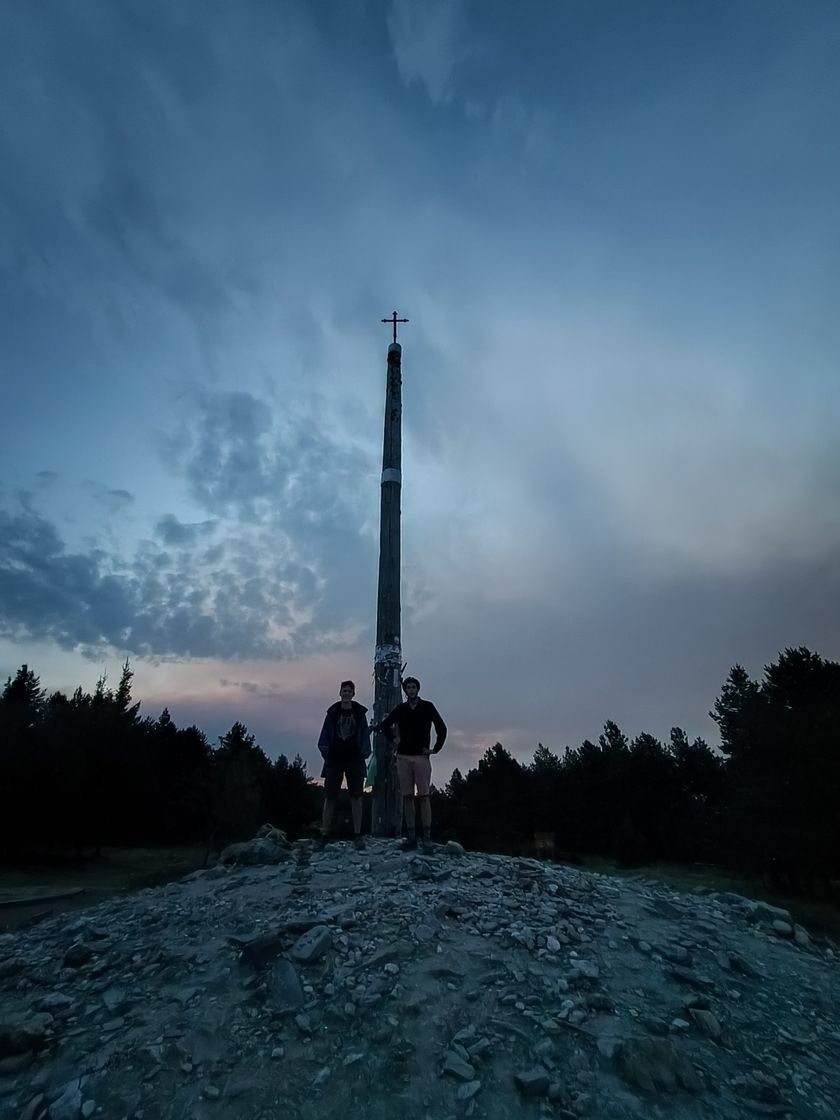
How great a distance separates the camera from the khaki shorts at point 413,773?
30.7 ft

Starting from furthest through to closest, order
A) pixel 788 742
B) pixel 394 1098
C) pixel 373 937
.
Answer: pixel 788 742 → pixel 373 937 → pixel 394 1098

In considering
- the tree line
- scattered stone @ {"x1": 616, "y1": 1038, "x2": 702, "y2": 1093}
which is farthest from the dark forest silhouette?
scattered stone @ {"x1": 616, "y1": 1038, "x2": 702, "y2": 1093}

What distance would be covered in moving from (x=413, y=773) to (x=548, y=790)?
29.1 metres

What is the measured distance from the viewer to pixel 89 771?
2836 centimetres

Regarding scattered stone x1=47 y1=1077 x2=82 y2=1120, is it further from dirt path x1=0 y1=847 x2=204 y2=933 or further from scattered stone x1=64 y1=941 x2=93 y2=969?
dirt path x1=0 y1=847 x2=204 y2=933

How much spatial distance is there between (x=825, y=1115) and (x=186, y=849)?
31.5m

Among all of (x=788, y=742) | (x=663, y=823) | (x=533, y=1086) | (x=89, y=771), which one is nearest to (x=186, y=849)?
(x=89, y=771)

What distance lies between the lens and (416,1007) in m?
5.39

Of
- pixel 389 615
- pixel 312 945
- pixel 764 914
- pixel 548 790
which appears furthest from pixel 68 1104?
pixel 548 790

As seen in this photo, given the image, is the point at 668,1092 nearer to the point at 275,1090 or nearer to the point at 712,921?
the point at 275,1090

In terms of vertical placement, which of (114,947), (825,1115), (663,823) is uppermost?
(663,823)

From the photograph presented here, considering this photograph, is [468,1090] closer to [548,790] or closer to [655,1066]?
[655,1066]

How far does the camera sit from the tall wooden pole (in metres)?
10.7

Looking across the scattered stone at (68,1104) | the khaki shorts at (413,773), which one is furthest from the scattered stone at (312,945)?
the khaki shorts at (413,773)
